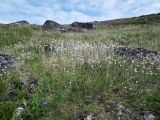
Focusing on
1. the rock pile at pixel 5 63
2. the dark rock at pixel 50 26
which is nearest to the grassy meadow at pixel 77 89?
the rock pile at pixel 5 63

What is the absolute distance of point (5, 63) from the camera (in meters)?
10.2

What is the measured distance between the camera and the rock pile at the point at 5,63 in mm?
9500

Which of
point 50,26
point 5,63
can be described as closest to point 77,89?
point 5,63

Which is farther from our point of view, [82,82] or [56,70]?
[56,70]

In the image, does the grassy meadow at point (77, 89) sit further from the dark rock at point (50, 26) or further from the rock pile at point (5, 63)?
the dark rock at point (50, 26)

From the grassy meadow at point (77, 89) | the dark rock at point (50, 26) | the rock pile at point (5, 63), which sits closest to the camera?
the grassy meadow at point (77, 89)

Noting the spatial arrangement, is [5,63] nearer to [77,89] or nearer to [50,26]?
[77,89]

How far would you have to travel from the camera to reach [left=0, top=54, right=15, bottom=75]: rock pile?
9.50m

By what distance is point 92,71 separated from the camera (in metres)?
9.73

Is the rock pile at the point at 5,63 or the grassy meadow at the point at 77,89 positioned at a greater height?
the rock pile at the point at 5,63

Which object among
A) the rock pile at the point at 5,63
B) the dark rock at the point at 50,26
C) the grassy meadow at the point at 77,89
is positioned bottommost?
the grassy meadow at the point at 77,89

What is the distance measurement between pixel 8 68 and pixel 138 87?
3.71 metres

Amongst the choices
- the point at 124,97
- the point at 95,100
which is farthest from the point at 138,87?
the point at 95,100

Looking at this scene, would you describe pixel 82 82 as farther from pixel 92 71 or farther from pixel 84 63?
pixel 84 63
